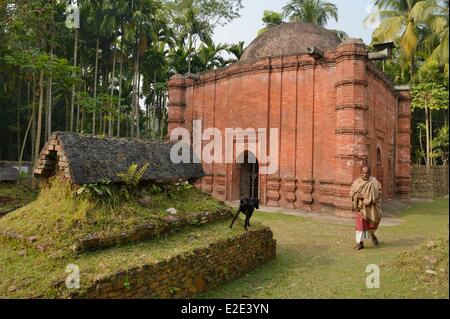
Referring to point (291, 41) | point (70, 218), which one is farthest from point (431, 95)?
point (70, 218)

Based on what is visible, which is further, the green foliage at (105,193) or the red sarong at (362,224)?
the red sarong at (362,224)

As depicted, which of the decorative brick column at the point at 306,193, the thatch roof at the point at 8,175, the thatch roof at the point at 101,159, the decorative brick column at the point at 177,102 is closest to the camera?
the thatch roof at the point at 101,159

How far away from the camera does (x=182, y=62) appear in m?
27.2

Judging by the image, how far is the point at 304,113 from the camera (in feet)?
47.3

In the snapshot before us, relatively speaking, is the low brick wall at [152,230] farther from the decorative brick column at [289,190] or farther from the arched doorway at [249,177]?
the arched doorway at [249,177]

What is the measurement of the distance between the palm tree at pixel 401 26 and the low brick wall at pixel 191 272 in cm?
2089

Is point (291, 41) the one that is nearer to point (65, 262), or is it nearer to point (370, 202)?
point (370, 202)

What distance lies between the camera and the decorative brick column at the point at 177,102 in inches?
740

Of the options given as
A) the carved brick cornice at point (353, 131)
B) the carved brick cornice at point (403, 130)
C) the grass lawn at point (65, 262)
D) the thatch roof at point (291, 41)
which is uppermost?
the thatch roof at point (291, 41)

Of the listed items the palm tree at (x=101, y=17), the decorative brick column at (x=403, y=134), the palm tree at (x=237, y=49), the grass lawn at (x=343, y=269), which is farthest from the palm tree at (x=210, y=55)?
the grass lawn at (x=343, y=269)

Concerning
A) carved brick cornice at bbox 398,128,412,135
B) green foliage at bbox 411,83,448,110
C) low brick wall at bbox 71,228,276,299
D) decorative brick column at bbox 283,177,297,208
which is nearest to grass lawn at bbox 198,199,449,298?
low brick wall at bbox 71,228,276,299

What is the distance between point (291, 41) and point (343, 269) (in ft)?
43.4

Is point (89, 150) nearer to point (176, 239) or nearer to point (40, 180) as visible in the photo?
point (40, 180)

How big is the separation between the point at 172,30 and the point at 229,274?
26.5 m
